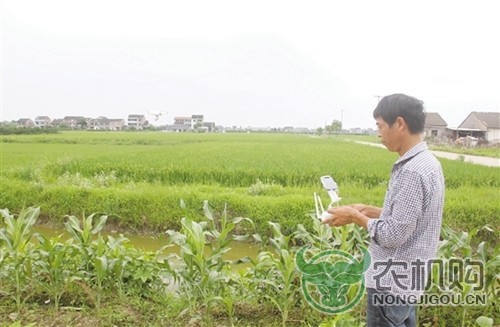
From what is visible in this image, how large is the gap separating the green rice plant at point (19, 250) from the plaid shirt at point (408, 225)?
285 cm

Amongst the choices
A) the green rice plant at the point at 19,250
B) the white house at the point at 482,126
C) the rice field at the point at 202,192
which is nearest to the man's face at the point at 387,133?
the green rice plant at the point at 19,250

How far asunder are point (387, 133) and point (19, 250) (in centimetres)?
319

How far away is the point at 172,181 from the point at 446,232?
9.20 m

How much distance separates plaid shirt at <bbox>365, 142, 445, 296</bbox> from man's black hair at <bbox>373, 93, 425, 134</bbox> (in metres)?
0.11

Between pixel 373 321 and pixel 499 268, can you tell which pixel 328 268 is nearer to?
pixel 373 321

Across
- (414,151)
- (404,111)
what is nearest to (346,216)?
(414,151)

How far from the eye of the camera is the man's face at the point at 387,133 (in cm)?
196

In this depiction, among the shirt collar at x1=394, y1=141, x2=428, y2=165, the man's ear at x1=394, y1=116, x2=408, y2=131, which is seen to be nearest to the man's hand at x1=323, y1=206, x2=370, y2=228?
the shirt collar at x1=394, y1=141, x2=428, y2=165

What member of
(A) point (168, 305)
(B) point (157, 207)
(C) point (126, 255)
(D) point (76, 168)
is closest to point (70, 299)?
(C) point (126, 255)

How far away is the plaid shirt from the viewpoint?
184 cm

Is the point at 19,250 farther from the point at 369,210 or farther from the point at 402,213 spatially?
the point at 402,213

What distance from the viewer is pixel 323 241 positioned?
3512 mm

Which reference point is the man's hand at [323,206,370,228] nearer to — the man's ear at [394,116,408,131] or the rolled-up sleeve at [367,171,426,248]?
A: the rolled-up sleeve at [367,171,426,248]

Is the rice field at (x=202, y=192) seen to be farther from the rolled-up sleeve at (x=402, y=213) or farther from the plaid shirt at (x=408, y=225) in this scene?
the rolled-up sleeve at (x=402, y=213)
